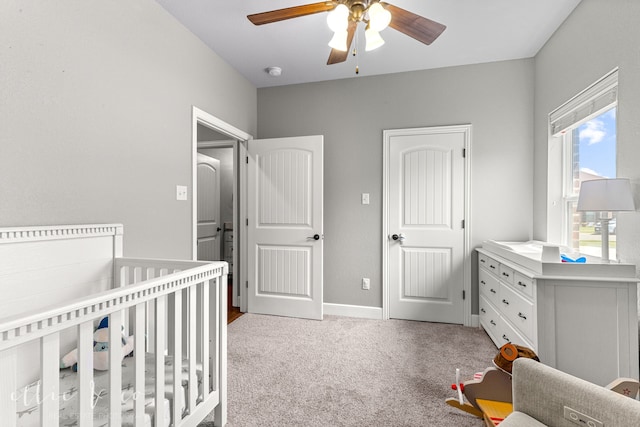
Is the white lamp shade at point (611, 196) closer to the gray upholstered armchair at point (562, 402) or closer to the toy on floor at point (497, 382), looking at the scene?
the toy on floor at point (497, 382)

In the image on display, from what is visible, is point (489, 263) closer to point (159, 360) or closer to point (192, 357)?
point (192, 357)

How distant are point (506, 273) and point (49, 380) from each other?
2.49m

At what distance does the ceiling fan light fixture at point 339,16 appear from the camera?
1515mm

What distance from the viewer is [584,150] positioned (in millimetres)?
2277

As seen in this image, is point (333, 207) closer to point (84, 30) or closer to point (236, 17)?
point (236, 17)

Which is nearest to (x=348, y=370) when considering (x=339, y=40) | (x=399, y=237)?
(x=399, y=237)

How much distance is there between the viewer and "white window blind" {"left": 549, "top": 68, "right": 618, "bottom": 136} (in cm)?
184

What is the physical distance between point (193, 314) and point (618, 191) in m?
2.13

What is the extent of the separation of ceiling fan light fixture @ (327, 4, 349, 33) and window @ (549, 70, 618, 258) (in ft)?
5.28

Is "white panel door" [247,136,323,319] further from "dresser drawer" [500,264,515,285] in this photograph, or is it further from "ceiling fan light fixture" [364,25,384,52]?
"dresser drawer" [500,264,515,285]

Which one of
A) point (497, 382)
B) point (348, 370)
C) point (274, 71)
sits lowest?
point (348, 370)

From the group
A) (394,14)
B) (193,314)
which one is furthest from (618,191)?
(193,314)

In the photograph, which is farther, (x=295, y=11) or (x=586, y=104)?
(x=586, y=104)

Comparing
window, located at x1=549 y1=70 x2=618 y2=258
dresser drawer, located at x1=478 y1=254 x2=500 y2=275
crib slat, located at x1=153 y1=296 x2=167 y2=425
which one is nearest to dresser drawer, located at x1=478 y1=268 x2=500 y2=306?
dresser drawer, located at x1=478 y1=254 x2=500 y2=275
